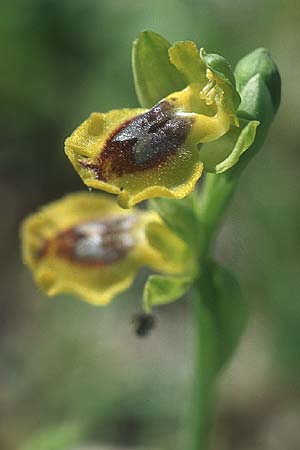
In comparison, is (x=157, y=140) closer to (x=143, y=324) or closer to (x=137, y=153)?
(x=137, y=153)

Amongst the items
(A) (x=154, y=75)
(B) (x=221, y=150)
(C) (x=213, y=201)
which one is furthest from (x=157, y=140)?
(C) (x=213, y=201)

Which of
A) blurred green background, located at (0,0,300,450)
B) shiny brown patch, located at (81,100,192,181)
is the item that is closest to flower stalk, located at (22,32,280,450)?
shiny brown patch, located at (81,100,192,181)

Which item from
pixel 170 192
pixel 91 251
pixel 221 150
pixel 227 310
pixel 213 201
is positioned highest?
pixel 170 192

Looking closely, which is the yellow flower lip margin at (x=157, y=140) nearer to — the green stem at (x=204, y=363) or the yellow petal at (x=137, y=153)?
the yellow petal at (x=137, y=153)

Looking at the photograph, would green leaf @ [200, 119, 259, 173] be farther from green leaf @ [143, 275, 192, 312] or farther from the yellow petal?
green leaf @ [143, 275, 192, 312]

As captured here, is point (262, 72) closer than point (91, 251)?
Yes

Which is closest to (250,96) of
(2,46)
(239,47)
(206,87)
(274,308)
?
(206,87)

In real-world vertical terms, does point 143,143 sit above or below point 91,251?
above
